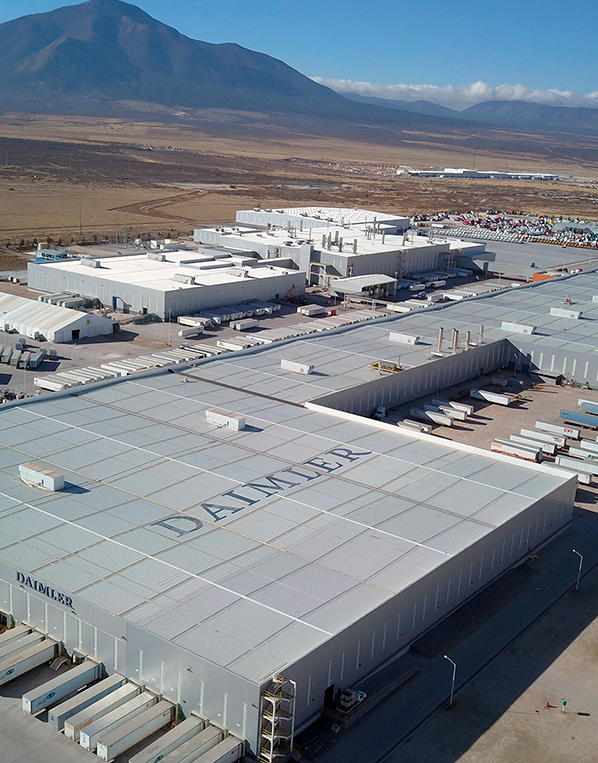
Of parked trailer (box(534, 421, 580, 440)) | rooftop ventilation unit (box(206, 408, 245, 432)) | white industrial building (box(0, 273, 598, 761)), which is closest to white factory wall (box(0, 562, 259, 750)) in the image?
white industrial building (box(0, 273, 598, 761))

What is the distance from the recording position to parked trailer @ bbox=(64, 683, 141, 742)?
1834cm

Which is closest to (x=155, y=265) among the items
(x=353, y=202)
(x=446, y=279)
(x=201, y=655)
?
(x=446, y=279)

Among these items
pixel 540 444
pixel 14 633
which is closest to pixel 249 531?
pixel 14 633

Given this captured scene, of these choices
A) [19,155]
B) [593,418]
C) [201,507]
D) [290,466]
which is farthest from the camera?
[19,155]

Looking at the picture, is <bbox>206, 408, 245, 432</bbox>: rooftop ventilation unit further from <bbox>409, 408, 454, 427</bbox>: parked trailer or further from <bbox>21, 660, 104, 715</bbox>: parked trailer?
<bbox>21, 660, 104, 715</bbox>: parked trailer

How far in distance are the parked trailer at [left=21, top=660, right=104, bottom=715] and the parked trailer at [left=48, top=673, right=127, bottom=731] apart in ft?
0.78

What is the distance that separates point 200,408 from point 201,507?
9.11m

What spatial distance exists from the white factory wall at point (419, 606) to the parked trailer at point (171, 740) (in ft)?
7.50

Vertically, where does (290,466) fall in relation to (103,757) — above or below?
above

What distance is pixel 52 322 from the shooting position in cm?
5044

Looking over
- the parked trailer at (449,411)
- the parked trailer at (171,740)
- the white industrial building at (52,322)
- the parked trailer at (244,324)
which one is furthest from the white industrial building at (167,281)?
the parked trailer at (171,740)

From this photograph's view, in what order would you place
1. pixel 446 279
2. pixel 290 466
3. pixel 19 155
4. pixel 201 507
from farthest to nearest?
pixel 19 155, pixel 446 279, pixel 290 466, pixel 201 507

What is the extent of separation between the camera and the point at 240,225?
9788 centimetres

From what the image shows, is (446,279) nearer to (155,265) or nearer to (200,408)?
(155,265)
